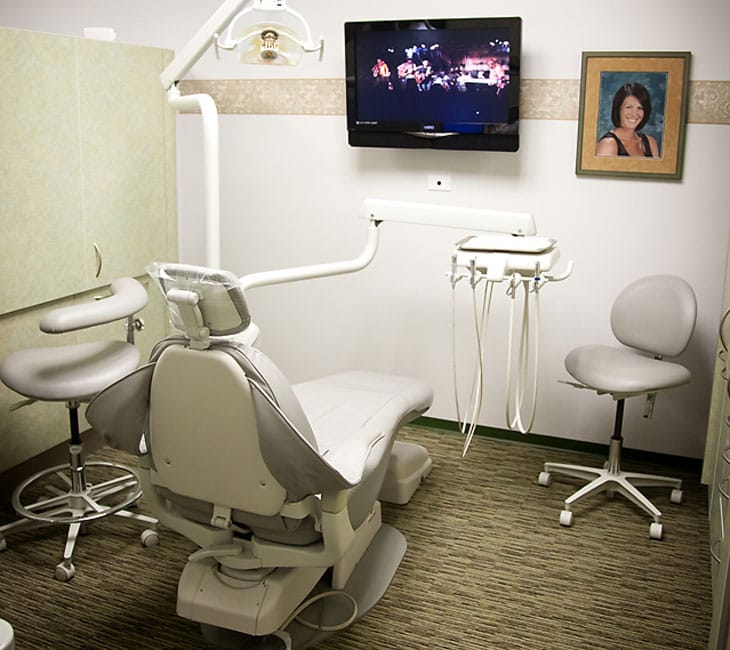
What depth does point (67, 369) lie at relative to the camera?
2889 millimetres

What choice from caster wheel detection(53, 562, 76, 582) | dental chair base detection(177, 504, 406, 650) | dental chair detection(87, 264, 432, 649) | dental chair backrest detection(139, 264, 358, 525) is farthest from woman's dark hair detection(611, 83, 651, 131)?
caster wheel detection(53, 562, 76, 582)

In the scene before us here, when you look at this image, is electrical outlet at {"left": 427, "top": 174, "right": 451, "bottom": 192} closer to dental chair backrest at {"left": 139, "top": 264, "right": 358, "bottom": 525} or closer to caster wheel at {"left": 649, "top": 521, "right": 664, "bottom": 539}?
caster wheel at {"left": 649, "top": 521, "right": 664, "bottom": 539}

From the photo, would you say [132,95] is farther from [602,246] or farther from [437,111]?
[602,246]

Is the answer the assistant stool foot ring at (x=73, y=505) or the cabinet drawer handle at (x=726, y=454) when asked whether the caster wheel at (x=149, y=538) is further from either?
the cabinet drawer handle at (x=726, y=454)

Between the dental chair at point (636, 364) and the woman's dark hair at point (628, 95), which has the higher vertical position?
the woman's dark hair at point (628, 95)

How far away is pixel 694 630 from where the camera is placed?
2641 millimetres

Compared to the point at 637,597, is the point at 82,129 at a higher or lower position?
higher

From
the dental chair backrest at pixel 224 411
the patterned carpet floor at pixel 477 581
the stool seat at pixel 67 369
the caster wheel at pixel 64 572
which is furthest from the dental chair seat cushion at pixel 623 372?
the caster wheel at pixel 64 572

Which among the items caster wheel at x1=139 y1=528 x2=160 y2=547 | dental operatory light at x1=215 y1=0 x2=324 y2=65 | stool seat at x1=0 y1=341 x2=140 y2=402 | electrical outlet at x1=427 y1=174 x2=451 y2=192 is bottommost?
caster wheel at x1=139 y1=528 x2=160 y2=547

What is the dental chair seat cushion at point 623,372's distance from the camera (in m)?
3.21

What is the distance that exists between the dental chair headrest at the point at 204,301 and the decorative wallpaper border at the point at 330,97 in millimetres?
2132

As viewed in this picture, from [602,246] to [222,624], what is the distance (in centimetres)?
230

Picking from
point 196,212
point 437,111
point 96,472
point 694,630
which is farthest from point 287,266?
point 694,630

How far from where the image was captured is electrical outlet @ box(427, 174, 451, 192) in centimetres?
395
